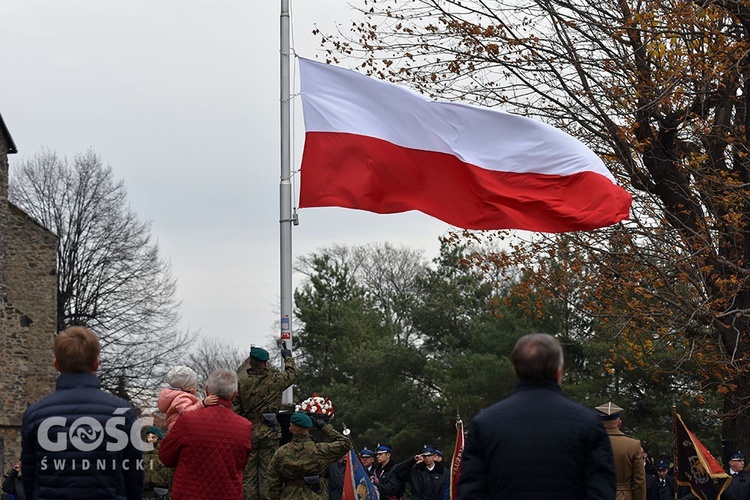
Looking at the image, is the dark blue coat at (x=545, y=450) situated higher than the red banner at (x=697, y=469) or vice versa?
the dark blue coat at (x=545, y=450)

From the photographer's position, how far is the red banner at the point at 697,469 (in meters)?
16.2

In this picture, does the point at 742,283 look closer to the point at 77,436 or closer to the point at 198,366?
the point at 77,436

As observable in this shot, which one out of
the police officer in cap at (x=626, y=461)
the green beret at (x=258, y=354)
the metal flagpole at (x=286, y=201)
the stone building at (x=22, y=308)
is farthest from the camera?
the stone building at (x=22, y=308)

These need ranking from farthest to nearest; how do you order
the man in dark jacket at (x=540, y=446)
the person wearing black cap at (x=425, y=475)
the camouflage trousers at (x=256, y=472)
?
the person wearing black cap at (x=425, y=475), the camouflage trousers at (x=256, y=472), the man in dark jacket at (x=540, y=446)

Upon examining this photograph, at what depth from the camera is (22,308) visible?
4422cm

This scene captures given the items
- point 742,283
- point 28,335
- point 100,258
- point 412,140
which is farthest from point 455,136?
point 100,258

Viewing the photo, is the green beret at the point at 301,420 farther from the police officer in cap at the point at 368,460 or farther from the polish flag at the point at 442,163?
the police officer in cap at the point at 368,460

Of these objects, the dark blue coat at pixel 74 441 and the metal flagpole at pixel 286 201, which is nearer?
the dark blue coat at pixel 74 441

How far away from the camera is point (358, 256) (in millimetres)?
70625

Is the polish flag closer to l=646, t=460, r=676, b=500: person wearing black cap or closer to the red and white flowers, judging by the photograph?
the red and white flowers

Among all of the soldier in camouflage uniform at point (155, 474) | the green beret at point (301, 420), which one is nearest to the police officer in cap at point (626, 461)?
the green beret at point (301, 420)

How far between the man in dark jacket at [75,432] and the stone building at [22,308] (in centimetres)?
3441

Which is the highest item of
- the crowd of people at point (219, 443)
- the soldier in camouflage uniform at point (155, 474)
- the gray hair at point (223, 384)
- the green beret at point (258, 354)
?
the green beret at point (258, 354)

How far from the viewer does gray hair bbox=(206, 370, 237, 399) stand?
27.8ft
